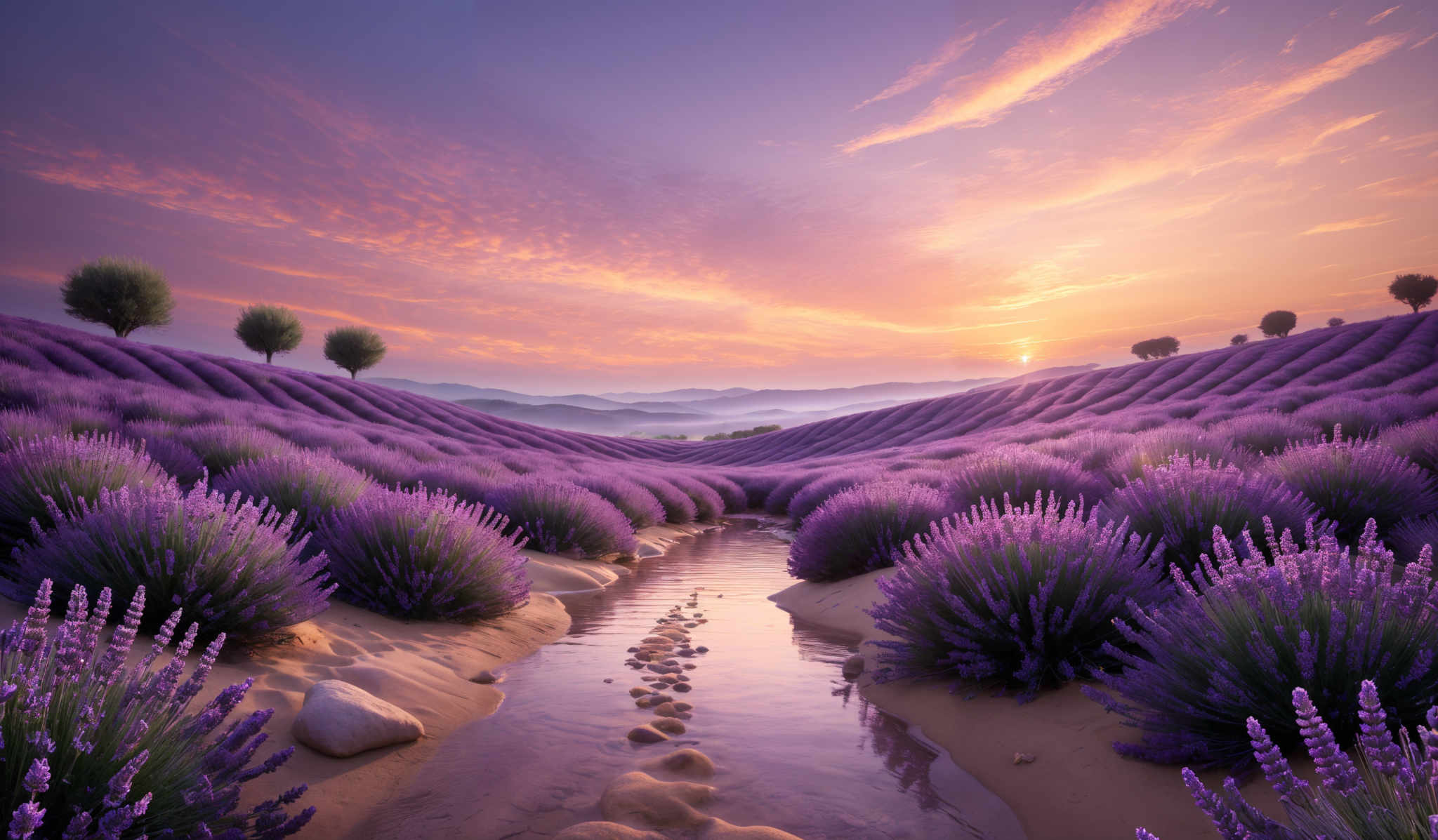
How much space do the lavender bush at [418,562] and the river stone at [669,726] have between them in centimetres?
212

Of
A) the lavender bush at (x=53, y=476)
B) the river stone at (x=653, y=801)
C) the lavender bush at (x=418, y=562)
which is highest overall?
the lavender bush at (x=53, y=476)

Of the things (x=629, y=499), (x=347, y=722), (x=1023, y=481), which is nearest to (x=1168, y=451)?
(x=1023, y=481)

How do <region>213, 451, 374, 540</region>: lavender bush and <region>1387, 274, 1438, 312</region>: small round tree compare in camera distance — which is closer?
<region>213, 451, 374, 540</region>: lavender bush

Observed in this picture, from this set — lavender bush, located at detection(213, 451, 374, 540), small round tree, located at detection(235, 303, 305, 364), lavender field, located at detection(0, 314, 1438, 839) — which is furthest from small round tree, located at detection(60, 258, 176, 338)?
lavender bush, located at detection(213, 451, 374, 540)

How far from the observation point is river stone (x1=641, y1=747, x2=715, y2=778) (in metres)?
2.81

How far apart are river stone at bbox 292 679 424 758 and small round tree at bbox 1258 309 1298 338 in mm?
75338

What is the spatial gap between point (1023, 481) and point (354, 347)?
154ft

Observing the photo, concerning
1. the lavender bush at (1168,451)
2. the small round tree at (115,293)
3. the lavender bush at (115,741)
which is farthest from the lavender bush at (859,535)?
the small round tree at (115,293)

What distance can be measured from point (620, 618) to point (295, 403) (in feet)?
57.9

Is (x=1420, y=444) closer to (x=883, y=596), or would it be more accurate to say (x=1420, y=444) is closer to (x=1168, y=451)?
(x=1168, y=451)

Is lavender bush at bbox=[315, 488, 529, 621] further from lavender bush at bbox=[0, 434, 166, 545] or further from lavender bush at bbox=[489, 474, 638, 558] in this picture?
lavender bush at bbox=[489, 474, 638, 558]

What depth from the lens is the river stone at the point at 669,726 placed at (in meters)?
3.27

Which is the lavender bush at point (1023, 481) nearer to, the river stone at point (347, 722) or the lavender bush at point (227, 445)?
the river stone at point (347, 722)

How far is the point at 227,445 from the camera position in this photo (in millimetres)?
7301
